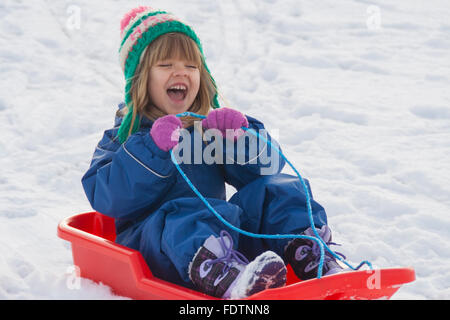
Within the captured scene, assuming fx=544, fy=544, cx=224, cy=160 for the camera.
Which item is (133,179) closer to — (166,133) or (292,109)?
(166,133)

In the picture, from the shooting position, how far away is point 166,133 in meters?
1.53

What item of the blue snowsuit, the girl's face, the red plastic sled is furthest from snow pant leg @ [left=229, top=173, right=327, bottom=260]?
the girl's face

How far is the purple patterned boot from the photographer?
1.28m

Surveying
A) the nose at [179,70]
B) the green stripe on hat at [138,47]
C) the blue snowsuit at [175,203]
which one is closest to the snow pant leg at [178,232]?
the blue snowsuit at [175,203]

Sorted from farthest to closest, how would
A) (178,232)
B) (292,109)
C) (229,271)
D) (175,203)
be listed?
(292,109) < (175,203) < (178,232) < (229,271)

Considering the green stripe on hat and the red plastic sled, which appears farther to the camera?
the green stripe on hat

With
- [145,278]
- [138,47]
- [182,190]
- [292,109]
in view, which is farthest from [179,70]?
[292,109]

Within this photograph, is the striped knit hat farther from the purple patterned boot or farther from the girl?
the purple patterned boot

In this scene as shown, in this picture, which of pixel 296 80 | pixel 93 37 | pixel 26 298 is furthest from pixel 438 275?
pixel 93 37

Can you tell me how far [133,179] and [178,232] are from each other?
223mm

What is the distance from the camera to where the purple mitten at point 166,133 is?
1.53 meters

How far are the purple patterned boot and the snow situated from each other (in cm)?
35

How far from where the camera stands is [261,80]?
13.6 ft
